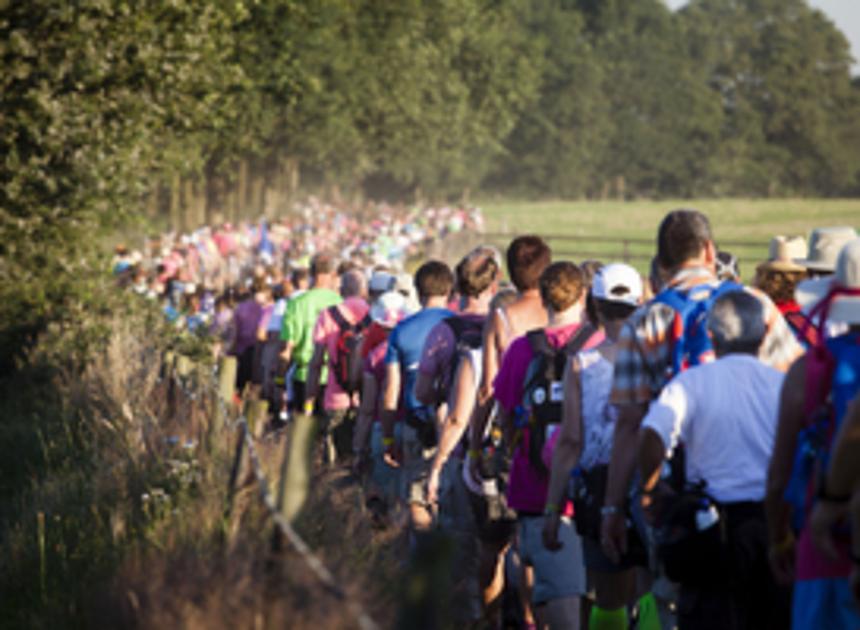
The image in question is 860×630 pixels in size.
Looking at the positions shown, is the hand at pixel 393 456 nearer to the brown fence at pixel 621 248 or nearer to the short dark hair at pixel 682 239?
the short dark hair at pixel 682 239

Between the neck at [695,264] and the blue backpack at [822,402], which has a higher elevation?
the neck at [695,264]

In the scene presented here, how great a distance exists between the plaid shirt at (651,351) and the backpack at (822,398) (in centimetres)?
110

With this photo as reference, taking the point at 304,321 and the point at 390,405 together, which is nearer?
the point at 390,405

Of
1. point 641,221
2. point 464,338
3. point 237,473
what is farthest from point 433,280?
point 641,221

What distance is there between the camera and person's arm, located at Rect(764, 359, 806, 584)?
4.58 m

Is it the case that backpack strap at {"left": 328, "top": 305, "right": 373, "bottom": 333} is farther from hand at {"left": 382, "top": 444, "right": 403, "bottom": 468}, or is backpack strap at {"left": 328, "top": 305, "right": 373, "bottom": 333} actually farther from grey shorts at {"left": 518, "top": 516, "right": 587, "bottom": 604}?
grey shorts at {"left": 518, "top": 516, "right": 587, "bottom": 604}

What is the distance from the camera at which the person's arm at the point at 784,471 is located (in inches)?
180

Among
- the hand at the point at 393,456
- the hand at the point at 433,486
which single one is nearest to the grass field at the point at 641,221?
the hand at the point at 393,456

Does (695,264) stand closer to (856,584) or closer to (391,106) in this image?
(856,584)

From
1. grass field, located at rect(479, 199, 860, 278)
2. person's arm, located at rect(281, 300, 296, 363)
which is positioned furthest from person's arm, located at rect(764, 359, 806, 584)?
grass field, located at rect(479, 199, 860, 278)

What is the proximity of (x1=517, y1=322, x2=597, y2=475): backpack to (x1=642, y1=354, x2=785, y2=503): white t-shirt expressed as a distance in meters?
1.61

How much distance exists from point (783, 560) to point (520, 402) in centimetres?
232

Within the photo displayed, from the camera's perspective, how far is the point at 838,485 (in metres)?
4.18

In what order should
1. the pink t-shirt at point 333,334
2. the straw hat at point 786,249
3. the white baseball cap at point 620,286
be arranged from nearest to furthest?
the white baseball cap at point 620,286 → the straw hat at point 786,249 → the pink t-shirt at point 333,334
